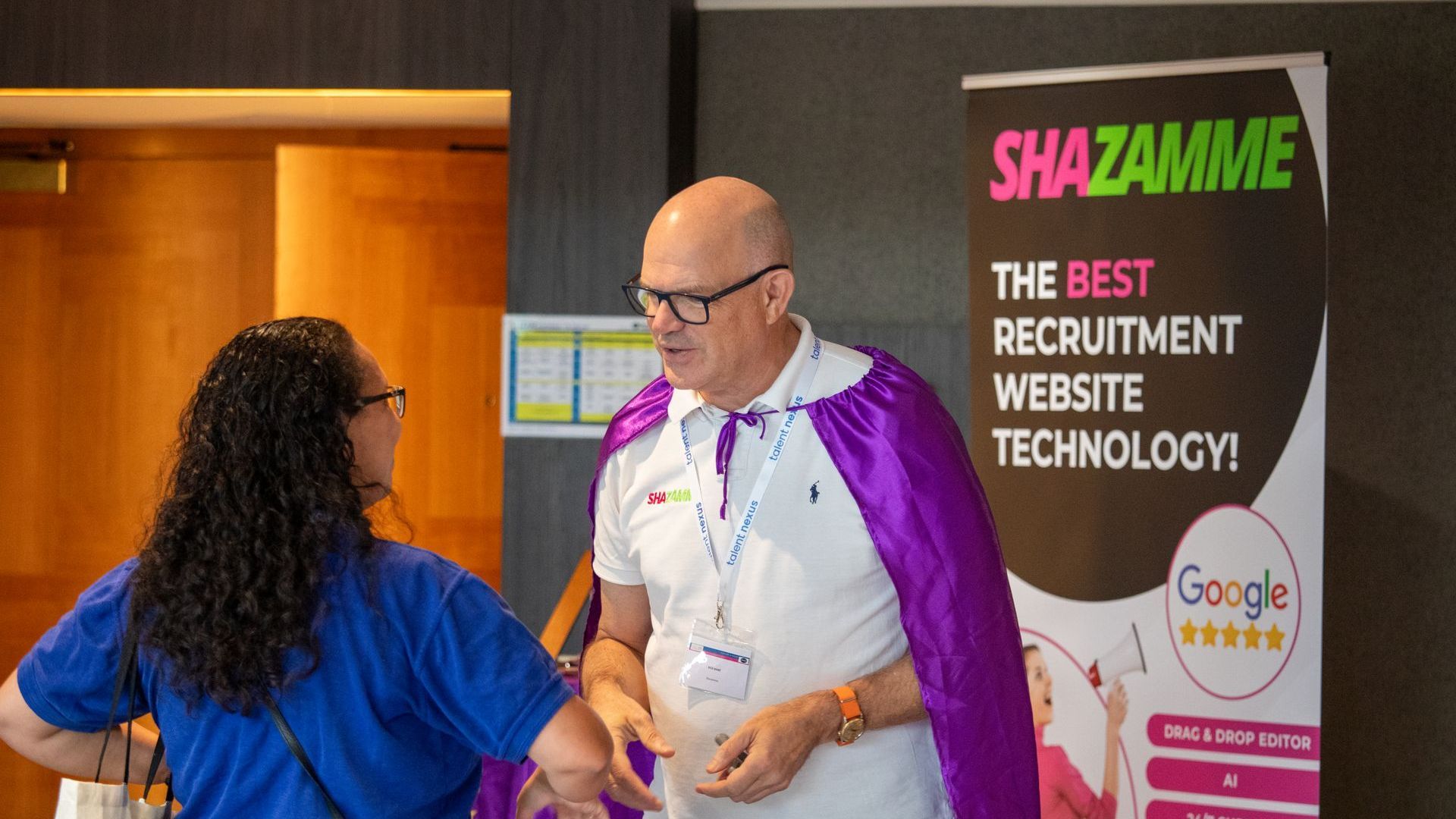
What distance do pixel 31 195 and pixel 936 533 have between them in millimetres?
4412

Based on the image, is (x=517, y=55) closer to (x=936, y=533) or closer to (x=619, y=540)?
(x=619, y=540)

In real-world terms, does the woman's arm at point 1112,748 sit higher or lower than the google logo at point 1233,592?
lower

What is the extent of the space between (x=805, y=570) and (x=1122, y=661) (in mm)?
1454

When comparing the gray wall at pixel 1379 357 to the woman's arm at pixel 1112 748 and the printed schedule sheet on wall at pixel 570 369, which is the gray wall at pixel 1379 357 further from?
the woman's arm at pixel 1112 748

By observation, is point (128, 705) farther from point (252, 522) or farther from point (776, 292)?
point (776, 292)

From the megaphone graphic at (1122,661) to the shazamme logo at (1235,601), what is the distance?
0.31ft

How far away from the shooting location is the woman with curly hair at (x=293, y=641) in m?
1.30

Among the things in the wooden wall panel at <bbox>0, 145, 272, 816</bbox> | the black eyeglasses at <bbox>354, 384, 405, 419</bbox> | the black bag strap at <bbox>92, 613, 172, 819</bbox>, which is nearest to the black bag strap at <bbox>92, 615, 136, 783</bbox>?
the black bag strap at <bbox>92, 613, 172, 819</bbox>

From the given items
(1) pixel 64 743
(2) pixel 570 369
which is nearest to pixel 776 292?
(1) pixel 64 743

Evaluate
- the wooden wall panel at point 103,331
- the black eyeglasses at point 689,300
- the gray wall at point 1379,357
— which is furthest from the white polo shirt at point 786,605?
the wooden wall panel at point 103,331

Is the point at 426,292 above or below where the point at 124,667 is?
above

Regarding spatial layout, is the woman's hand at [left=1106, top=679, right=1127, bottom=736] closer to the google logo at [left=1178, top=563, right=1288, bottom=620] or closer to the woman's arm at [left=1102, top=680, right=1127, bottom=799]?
the woman's arm at [left=1102, top=680, right=1127, bottom=799]

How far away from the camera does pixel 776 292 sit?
183cm

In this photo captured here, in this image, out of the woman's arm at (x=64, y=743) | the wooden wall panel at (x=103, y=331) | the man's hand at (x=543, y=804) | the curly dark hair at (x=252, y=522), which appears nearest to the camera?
the curly dark hair at (x=252, y=522)
